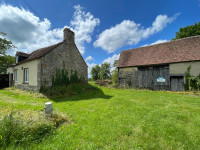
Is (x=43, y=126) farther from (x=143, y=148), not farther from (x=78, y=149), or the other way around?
(x=143, y=148)

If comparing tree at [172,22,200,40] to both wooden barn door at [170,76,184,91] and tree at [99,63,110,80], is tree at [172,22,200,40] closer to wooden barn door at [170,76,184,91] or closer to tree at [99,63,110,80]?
wooden barn door at [170,76,184,91]

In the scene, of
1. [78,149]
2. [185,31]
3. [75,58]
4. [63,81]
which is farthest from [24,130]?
[185,31]

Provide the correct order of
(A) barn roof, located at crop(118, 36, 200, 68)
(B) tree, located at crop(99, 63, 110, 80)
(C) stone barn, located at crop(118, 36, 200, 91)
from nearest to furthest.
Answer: (C) stone barn, located at crop(118, 36, 200, 91) < (A) barn roof, located at crop(118, 36, 200, 68) < (B) tree, located at crop(99, 63, 110, 80)

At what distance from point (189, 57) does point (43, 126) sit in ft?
47.7

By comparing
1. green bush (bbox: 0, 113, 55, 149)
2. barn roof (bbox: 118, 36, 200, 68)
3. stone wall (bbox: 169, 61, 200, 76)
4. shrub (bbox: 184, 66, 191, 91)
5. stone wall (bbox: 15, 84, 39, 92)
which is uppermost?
barn roof (bbox: 118, 36, 200, 68)

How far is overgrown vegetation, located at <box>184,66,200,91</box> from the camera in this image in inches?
362

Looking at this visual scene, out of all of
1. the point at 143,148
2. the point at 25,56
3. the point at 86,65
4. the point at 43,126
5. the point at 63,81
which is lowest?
the point at 143,148

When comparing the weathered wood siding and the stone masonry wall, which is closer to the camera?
the stone masonry wall

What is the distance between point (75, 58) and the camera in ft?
37.8

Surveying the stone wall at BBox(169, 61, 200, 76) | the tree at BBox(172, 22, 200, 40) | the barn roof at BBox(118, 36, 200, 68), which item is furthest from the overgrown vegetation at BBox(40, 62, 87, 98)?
the tree at BBox(172, 22, 200, 40)

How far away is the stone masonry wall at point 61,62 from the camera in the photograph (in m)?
8.30

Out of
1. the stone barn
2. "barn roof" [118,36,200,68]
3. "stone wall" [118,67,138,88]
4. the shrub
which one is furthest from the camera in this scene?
"stone wall" [118,67,138,88]

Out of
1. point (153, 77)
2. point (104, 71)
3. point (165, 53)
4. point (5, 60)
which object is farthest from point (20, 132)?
point (104, 71)

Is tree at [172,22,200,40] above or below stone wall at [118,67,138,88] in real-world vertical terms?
above
